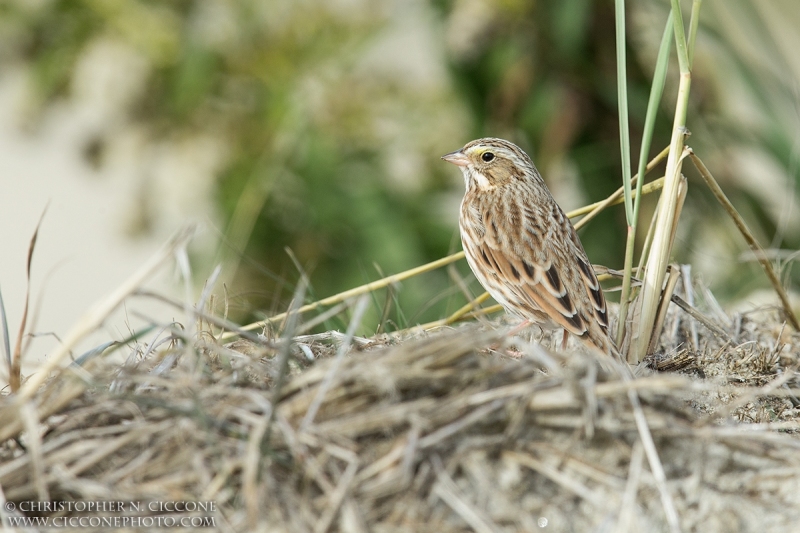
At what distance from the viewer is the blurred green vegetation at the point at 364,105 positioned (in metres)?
5.59

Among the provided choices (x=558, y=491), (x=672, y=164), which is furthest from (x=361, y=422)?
(x=672, y=164)

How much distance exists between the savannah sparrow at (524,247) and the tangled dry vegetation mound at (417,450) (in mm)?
1148

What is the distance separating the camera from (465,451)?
6.09ft

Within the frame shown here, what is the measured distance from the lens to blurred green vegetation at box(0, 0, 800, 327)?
5.59m

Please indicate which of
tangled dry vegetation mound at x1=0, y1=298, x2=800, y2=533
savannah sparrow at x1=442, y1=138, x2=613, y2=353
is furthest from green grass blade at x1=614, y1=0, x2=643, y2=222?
tangled dry vegetation mound at x1=0, y1=298, x2=800, y2=533

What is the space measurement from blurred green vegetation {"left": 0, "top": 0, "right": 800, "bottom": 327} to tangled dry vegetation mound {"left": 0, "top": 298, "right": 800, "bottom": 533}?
348 centimetres

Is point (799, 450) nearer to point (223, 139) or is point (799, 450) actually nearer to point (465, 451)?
point (465, 451)

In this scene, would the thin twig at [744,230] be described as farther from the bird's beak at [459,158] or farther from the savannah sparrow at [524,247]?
the bird's beak at [459,158]

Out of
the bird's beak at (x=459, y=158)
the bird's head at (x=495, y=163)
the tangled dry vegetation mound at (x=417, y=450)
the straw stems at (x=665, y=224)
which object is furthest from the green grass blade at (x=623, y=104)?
the bird's beak at (x=459, y=158)

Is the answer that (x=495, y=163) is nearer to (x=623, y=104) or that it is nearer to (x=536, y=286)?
(x=536, y=286)

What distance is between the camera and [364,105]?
586 centimetres

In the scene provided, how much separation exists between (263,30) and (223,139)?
2.40ft

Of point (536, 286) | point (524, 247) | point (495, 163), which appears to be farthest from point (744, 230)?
point (495, 163)

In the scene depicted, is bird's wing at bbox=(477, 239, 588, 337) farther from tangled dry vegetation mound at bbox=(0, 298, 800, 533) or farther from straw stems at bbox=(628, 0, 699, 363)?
tangled dry vegetation mound at bbox=(0, 298, 800, 533)
